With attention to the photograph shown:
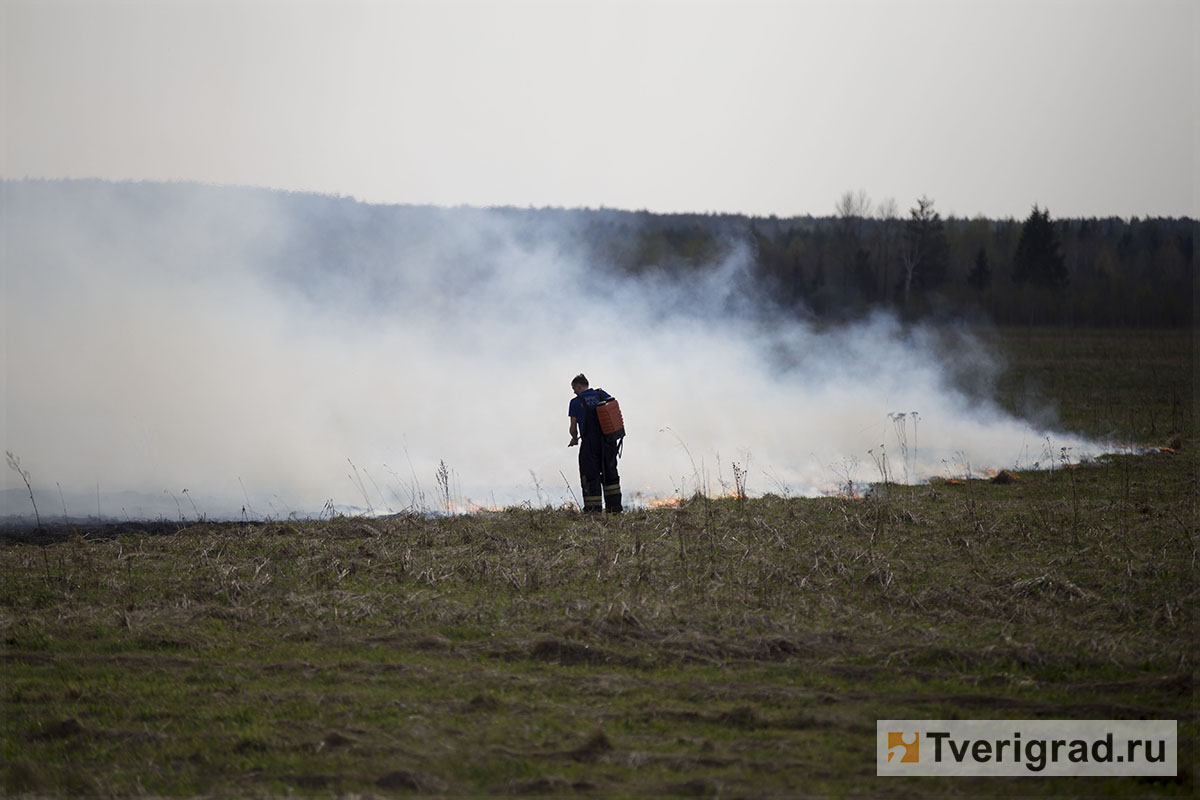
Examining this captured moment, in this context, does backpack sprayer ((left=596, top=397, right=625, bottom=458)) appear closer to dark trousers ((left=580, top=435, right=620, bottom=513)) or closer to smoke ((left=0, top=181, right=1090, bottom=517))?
dark trousers ((left=580, top=435, right=620, bottom=513))

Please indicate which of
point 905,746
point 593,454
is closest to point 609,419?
point 593,454

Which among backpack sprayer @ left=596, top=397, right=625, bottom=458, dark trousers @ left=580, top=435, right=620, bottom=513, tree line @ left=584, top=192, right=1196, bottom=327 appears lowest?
dark trousers @ left=580, top=435, right=620, bottom=513

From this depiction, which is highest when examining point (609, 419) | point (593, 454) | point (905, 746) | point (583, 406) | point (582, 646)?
point (583, 406)

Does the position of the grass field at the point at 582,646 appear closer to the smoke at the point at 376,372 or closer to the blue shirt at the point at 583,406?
the blue shirt at the point at 583,406

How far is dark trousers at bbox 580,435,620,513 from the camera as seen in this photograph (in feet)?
41.7

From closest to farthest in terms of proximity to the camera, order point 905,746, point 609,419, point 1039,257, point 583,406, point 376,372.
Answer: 1. point 905,746
2. point 609,419
3. point 583,406
4. point 376,372
5. point 1039,257

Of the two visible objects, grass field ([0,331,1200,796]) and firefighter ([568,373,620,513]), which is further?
firefighter ([568,373,620,513])

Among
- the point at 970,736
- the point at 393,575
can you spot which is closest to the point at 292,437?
the point at 393,575

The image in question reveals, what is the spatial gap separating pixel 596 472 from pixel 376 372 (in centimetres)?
914

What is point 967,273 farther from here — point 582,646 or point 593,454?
point 582,646

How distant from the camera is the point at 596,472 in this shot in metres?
12.8

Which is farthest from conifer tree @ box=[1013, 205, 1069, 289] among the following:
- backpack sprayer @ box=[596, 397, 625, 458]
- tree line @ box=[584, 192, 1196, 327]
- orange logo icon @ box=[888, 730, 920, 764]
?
orange logo icon @ box=[888, 730, 920, 764]

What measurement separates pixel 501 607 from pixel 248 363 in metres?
12.9

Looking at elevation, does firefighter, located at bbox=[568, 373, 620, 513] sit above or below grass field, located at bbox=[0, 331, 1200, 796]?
above
